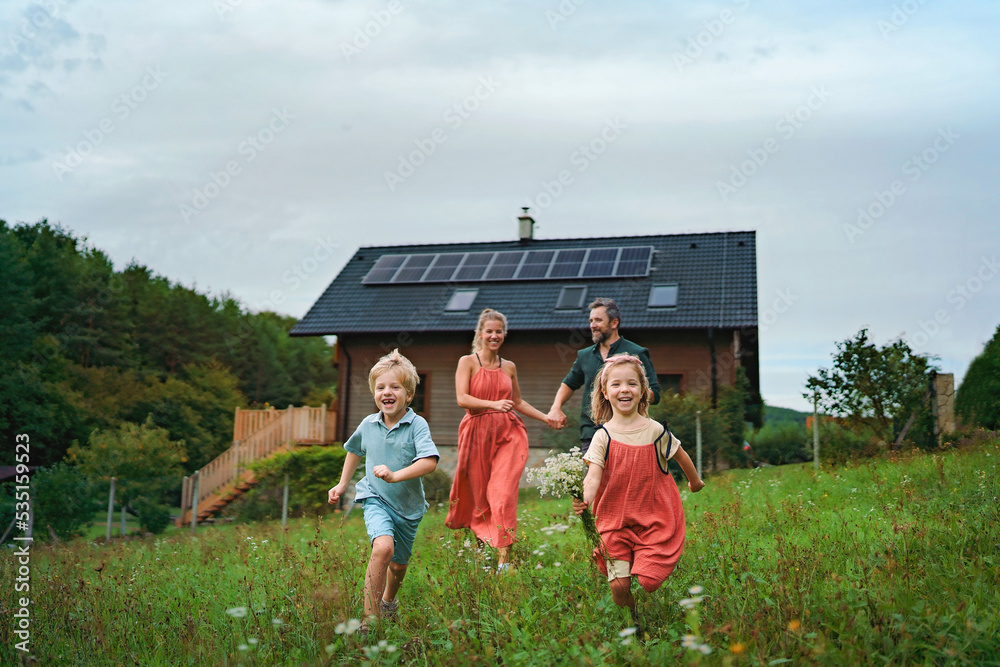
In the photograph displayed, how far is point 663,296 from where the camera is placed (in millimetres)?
17578

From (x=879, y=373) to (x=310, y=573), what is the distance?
32.9 feet

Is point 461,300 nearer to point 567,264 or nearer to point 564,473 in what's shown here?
point 567,264

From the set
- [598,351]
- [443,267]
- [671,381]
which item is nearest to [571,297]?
[671,381]

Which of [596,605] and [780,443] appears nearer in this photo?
[596,605]

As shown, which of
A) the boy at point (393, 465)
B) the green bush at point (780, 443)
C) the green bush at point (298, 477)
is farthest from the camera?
the green bush at point (780, 443)

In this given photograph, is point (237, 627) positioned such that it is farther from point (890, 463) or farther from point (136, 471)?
point (136, 471)

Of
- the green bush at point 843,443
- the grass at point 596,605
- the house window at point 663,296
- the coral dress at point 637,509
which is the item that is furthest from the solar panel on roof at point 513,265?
the coral dress at point 637,509

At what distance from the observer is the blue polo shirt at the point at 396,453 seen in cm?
416

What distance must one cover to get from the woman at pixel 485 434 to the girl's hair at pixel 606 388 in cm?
175

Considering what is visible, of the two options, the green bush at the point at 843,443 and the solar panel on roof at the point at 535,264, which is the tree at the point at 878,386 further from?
the solar panel on roof at the point at 535,264

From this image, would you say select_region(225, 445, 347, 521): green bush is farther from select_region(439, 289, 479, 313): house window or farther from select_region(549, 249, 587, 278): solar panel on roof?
select_region(549, 249, 587, 278): solar panel on roof

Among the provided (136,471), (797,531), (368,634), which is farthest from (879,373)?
(136,471)

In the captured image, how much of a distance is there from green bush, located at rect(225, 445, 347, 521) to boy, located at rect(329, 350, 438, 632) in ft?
38.2

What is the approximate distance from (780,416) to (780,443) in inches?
122
